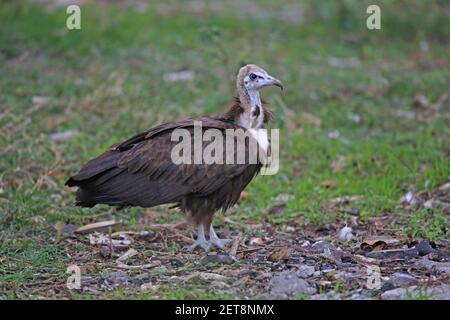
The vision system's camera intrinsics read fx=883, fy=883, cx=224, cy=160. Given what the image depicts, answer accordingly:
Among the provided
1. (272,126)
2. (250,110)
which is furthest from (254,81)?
(272,126)

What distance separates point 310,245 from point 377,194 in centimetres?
150

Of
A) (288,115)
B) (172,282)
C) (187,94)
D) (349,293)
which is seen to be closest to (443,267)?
(349,293)

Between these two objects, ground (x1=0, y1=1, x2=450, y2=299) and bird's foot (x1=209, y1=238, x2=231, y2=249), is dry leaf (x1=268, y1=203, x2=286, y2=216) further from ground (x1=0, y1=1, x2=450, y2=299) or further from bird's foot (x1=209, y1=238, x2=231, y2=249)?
bird's foot (x1=209, y1=238, x2=231, y2=249)

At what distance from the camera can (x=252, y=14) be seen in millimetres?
13922

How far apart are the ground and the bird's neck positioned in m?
0.94

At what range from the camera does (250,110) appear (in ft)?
23.6

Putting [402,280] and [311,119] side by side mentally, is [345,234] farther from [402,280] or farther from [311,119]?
[311,119]

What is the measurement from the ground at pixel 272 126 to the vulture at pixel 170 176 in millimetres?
396

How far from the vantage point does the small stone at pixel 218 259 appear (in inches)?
252

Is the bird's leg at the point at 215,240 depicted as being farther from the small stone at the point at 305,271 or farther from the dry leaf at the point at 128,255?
the small stone at the point at 305,271

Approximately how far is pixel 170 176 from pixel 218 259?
777 mm

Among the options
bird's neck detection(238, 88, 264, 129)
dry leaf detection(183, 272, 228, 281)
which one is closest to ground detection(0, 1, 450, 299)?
dry leaf detection(183, 272, 228, 281)

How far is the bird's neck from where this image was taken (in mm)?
7129

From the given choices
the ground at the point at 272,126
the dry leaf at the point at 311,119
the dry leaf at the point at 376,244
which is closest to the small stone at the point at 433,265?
the ground at the point at 272,126
